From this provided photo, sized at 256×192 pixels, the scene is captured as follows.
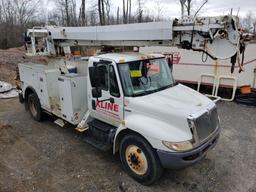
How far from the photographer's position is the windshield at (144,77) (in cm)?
409

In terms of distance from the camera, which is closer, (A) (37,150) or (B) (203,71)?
(A) (37,150)

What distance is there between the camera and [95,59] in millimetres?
4594

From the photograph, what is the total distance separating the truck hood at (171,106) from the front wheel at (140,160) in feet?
1.55

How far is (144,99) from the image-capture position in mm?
3930

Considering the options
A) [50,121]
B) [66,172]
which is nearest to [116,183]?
[66,172]

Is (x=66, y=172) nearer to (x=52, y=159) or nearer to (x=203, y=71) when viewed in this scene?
(x=52, y=159)

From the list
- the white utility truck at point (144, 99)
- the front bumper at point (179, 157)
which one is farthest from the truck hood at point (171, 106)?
the front bumper at point (179, 157)

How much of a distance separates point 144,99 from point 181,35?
1.30 meters

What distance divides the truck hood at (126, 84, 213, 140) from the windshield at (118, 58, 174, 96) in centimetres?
17

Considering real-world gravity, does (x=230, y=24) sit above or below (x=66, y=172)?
above

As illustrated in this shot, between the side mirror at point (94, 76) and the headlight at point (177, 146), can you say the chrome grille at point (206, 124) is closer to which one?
the headlight at point (177, 146)

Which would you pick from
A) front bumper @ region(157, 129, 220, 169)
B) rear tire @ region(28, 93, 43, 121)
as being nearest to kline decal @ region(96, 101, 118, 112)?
front bumper @ region(157, 129, 220, 169)

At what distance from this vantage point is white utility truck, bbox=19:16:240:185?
137 inches

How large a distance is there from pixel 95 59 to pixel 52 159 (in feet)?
7.60
